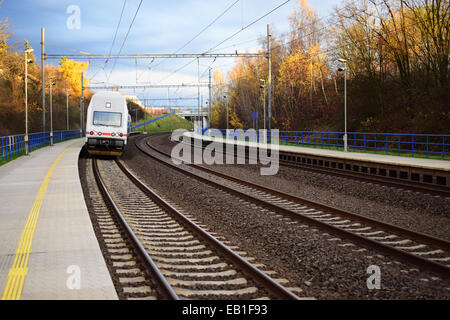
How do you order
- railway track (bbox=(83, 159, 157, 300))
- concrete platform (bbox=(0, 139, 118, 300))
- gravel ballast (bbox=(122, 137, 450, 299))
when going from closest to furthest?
1. concrete platform (bbox=(0, 139, 118, 300))
2. railway track (bbox=(83, 159, 157, 300))
3. gravel ballast (bbox=(122, 137, 450, 299))

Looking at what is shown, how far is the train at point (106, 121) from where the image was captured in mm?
25516

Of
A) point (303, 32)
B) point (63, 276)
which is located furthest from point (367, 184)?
point (303, 32)

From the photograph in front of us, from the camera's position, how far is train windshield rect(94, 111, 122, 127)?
2561cm

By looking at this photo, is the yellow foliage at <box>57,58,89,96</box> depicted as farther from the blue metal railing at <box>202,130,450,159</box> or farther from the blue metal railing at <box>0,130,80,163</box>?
the blue metal railing at <box>202,130,450,159</box>

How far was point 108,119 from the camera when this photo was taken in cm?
2578

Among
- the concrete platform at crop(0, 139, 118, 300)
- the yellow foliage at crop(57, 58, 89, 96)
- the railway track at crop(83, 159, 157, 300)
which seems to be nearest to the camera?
the concrete platform at crop(0, 139, 118, 300)

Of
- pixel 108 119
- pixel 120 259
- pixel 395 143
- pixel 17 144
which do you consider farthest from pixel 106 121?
pixel 120 259

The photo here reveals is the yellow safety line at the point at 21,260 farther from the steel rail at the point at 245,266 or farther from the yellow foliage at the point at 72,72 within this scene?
the yellow foliage at the point at 72,72

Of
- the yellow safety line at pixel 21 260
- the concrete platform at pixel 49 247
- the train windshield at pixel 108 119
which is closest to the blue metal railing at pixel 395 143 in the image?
the train windshield at pixel 108 119

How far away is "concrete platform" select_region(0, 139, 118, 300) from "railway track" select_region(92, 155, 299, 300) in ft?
2.35

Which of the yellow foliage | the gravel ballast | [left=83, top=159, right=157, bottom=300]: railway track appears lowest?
the gravel ballast

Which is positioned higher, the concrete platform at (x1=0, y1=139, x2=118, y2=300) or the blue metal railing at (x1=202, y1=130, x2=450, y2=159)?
the blue metal railing at (x1=202, y1=130, x2=450, y2=159)

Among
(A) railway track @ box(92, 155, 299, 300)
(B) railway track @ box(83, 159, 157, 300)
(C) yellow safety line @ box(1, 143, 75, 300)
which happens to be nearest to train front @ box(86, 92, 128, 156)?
(B) railway track @ box(83, 159, 157, 300)

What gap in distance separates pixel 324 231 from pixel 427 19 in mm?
23556
